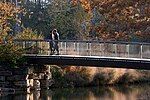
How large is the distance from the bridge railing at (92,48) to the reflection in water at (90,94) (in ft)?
9.68

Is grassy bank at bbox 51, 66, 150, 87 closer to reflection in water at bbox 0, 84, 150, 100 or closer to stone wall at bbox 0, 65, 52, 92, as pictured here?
reflection in water at bbox 0, 84, 150, 100

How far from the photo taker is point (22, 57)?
40.9m

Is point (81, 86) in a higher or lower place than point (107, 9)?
lower

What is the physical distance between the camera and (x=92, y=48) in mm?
38594

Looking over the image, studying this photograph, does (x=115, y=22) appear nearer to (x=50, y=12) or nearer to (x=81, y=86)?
(x=81, y=86)

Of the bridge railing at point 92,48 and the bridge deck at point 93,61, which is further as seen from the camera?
A: the bridge railing at point 92,48

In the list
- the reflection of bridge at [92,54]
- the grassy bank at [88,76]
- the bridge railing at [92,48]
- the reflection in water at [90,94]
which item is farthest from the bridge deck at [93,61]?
the grassy bank at [88,76]

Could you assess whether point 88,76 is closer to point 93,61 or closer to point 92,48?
point 92,48

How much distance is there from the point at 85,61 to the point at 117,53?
220 cm

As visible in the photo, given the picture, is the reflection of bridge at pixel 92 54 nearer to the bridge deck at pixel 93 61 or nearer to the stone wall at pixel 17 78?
the bridge deck at pixel 93 61

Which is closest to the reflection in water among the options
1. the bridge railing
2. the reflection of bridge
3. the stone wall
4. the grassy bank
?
the stone wall

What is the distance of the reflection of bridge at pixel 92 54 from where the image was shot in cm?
3484

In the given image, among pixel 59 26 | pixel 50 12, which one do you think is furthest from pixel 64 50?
pixel 50 12

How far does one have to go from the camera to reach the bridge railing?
116 feet
